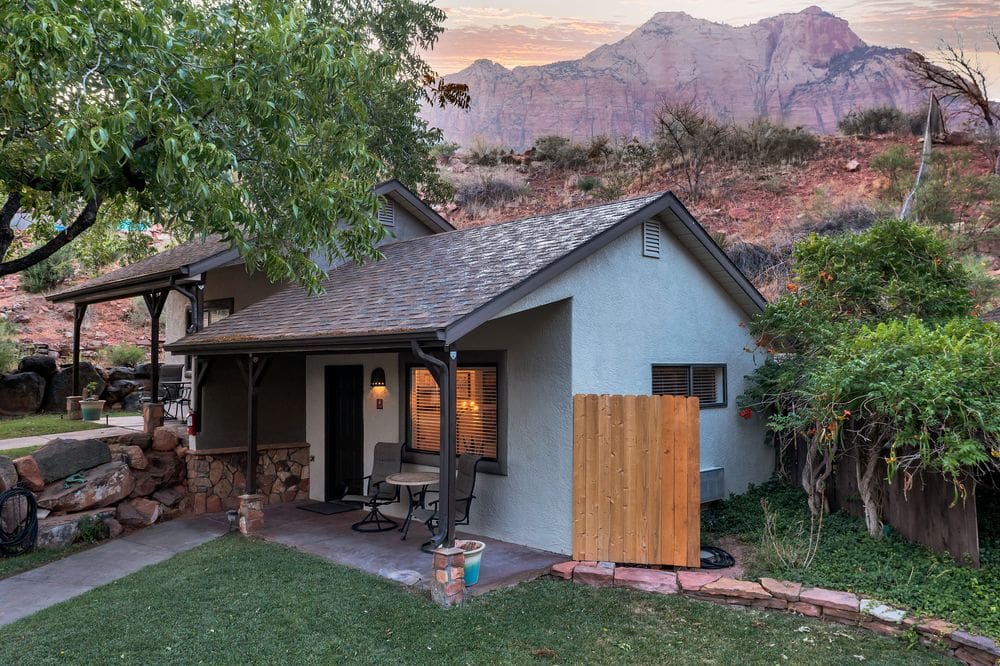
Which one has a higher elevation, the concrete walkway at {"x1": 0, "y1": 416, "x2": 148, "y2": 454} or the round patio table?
the concrete walkway at {"x1": 0, "y1": 416, "x2": 148, "y2": 454}

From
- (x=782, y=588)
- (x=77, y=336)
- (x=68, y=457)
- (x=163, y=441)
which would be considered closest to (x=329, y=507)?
(x=163, y=441)

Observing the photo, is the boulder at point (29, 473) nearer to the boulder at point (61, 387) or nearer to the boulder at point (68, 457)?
the boulder at point (68, 457)

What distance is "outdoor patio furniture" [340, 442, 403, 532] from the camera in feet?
28.9

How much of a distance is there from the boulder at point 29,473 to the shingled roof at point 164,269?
3.14m

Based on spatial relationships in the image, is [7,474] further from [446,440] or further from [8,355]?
[8,355]

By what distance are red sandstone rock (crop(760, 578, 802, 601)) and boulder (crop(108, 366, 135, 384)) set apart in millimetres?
16223

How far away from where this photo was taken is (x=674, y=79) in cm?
5825

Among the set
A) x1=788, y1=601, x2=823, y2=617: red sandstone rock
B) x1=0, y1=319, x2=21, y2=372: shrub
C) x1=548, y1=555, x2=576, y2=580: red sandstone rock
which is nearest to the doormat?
x1=548, y1=555, x2=576, y2=580: red sandstone rock

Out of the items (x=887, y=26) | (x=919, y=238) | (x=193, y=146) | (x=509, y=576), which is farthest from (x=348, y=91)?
(x=887, y=26)

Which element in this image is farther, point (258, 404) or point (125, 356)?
point (125, 356)

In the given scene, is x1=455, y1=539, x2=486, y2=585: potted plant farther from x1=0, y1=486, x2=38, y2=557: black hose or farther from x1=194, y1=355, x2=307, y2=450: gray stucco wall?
x1=0, y1=486, x2=38, y2=557: black hose

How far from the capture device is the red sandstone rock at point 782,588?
609cm

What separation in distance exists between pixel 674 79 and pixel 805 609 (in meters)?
58.5

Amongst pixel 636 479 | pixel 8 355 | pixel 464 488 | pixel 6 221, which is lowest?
pixel 464 488
